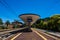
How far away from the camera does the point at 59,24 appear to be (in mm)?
47188

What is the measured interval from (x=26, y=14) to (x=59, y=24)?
1089 centimetres

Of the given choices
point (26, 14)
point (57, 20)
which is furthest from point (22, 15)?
point (57, 20)

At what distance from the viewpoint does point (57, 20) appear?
49.2 m

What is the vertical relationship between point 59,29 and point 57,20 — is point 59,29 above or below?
below

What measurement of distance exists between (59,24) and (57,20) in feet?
7.88

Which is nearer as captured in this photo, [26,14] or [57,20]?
[26,14]

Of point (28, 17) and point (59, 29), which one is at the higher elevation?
point (28, 17)

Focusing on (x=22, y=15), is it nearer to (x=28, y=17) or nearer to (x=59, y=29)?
(x=28, y=17)

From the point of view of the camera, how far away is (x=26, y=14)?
151 feet

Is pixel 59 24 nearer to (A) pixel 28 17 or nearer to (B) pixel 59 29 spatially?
(B) pixel 59 29

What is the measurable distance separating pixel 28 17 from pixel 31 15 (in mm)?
1501

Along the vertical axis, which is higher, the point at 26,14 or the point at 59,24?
the point at 26,14

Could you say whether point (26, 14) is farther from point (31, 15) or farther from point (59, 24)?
point (59, 24)

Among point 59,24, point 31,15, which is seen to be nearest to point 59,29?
point 59,24
